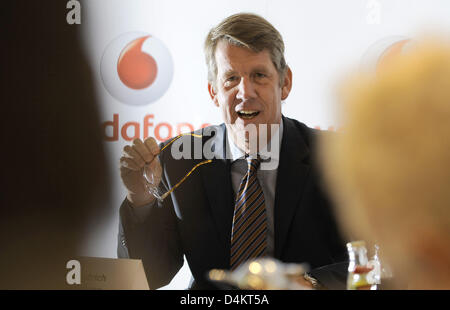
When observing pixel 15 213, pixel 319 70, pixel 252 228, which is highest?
A: pixel 319 70

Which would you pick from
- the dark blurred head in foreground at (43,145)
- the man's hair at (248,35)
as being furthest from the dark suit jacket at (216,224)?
the dark blurred head in foreground at (43,145)

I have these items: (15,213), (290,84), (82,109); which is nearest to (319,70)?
(290,84)

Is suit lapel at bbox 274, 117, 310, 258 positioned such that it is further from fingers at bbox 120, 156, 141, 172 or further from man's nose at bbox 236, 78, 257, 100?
fingers at bbox 120, 156, 141, 172

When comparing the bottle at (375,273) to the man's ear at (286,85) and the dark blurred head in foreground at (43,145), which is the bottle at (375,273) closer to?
the man's ear at (286,85)

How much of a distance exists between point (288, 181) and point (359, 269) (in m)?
0.70

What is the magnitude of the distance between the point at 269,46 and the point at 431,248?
1.10 meters

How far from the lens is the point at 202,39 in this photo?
1.63 meters

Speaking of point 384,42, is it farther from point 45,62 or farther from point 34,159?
point 34,159

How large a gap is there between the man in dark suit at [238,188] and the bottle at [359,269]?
0.60 m

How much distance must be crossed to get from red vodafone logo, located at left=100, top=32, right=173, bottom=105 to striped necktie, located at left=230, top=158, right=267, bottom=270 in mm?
652

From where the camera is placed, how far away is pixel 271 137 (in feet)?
4.42

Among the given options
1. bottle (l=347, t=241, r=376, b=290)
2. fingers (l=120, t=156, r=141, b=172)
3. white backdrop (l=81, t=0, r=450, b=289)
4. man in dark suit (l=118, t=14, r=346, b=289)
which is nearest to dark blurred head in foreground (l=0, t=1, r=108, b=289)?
white backdrop (l=81, t=0, r=450, b=289)

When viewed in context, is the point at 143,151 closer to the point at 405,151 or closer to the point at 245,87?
the point at 245,87

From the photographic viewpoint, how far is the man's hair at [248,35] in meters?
1.30
